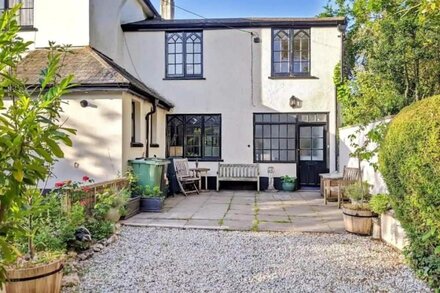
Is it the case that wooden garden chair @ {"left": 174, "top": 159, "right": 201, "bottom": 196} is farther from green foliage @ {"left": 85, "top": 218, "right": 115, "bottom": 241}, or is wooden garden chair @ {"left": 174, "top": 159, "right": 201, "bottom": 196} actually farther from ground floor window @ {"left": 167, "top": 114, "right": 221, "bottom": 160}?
green foliage @ {"left": 85, "top": 218, "right": 115, "bottom": 241}

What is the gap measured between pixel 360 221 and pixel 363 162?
8.34 ft

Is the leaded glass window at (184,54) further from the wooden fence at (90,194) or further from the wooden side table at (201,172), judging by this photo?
the wooden fence at (90,194)

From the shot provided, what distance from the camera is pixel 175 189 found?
10281 mm

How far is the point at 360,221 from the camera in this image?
5.66 metres

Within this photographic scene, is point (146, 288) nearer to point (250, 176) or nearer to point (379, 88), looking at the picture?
point (250, 176)

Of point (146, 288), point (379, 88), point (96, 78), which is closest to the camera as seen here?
point (146, 288)

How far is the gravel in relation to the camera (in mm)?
3652

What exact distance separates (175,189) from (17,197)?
29.3 ft

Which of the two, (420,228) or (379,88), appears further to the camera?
(379,88)

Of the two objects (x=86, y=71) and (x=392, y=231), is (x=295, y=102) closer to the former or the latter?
(x=86, y=71)

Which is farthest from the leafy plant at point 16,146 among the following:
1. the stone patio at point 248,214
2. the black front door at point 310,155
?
the black front door at point 310,155

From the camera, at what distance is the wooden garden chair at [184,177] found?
10.1m

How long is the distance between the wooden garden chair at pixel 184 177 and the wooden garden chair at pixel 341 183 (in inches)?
148

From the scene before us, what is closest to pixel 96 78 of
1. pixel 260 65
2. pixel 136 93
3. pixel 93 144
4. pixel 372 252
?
pixel 136 93
